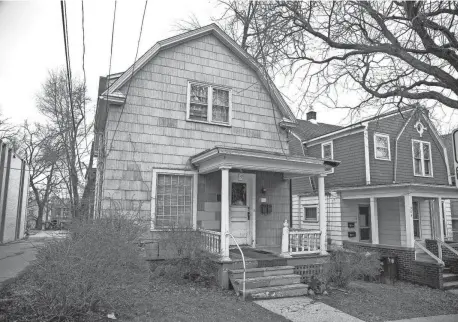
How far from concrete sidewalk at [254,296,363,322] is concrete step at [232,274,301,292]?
1.57 feet

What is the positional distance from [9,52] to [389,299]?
9.55 metres

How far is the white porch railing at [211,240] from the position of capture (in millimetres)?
8754

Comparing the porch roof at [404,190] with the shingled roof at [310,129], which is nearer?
the porch roof at [404,190]

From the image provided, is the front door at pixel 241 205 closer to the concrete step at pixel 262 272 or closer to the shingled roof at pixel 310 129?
the concrete step at pixel 262 272

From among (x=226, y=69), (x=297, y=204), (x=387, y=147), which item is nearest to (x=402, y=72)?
(x=226, y=69)

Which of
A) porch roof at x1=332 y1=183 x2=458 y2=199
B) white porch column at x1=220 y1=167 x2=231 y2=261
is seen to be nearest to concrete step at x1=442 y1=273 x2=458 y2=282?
porch roof at x1=332 y1=183 x2=458 y2=199

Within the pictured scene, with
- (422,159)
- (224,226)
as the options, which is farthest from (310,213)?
(224,226)

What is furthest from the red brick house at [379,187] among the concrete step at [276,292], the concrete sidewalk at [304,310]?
the concrete sidewalk at [304,310]

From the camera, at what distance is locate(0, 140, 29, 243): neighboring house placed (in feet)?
47.2

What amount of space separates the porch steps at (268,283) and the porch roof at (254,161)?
8.60 ft

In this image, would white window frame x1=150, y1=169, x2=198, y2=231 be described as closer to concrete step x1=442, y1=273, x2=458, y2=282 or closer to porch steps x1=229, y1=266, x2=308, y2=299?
porch steps x1=229, y1=266, x2=308, y2=299

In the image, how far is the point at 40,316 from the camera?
190 inches

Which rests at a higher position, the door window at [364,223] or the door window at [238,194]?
the door window at [238,194]

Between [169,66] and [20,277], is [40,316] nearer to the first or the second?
[20,277]
